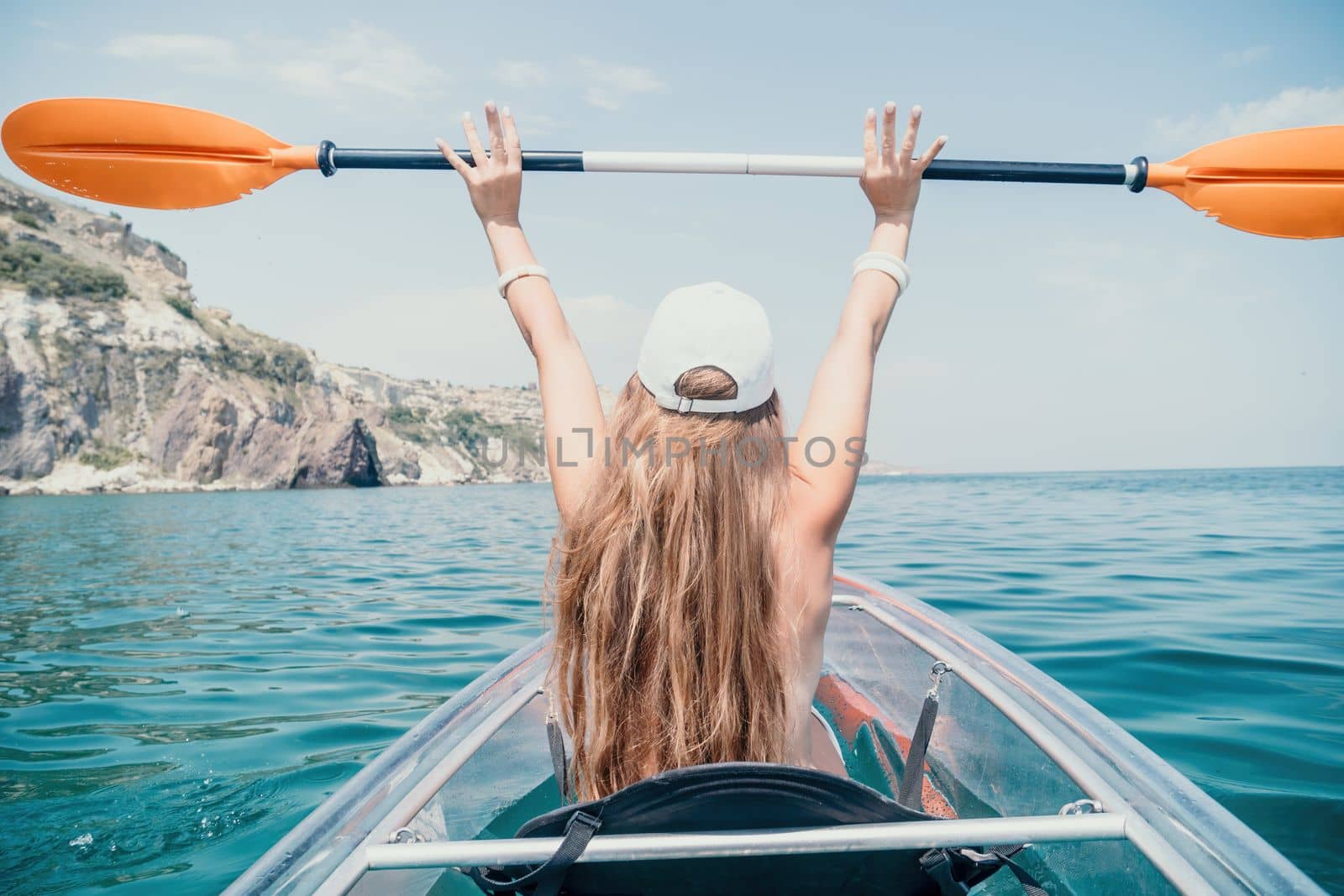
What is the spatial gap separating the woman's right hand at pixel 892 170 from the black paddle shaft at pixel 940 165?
34 centimetres

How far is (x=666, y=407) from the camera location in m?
1.34

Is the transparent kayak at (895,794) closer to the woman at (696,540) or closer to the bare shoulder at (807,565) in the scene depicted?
the woman at (696,540)

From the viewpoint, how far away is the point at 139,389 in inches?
1998

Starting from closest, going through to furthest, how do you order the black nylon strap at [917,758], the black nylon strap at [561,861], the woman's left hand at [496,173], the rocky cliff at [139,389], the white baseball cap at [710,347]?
the black nylon strap at [561,861], the white baseball cap at [710,347], the woman's left hand at [496,173], the black nylon strap at [917,758], the rocky cliff at [139,389]

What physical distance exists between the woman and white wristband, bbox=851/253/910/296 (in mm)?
222

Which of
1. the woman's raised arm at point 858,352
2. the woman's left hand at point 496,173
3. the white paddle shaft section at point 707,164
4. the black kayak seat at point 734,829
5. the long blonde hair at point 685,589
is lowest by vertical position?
the black kayak seat at point 734,829

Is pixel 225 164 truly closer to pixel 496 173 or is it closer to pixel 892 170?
pixel 496 173

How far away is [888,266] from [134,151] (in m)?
2.62

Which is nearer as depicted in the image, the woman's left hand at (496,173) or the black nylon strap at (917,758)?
the woman's left hand at (496,173)

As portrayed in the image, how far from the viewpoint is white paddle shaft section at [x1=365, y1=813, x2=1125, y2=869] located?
3.50 ft

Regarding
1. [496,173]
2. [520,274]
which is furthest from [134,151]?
[520,274]

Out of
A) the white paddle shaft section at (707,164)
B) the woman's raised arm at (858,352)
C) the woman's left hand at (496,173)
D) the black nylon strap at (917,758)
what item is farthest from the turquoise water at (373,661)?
the white paddle shaft section at (707,164)

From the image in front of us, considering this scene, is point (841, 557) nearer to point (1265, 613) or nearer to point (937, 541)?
point (937, 541)

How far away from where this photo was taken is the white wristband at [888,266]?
1.61 meters
